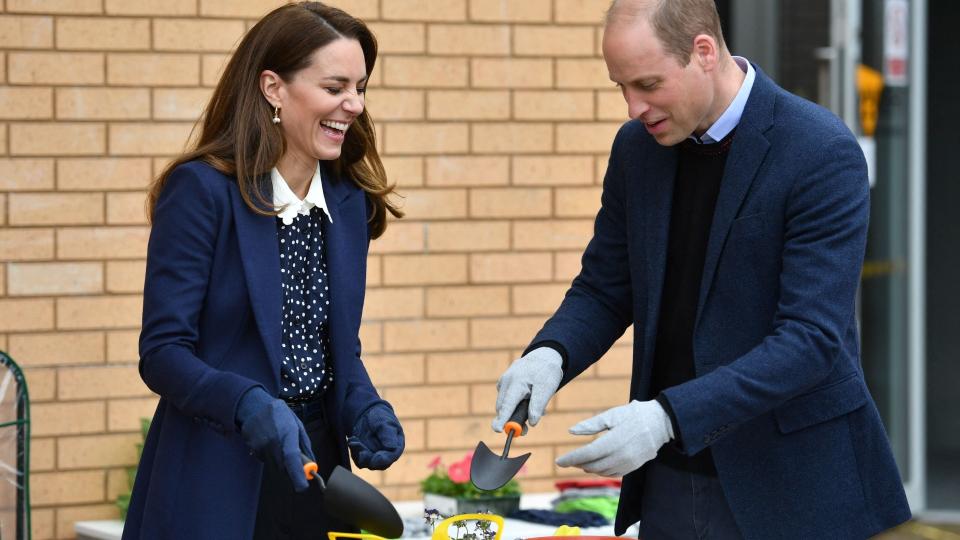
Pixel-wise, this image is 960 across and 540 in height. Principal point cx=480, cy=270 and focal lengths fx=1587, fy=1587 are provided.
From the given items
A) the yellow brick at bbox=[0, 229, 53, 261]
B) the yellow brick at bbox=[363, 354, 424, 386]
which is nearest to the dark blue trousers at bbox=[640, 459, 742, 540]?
the yellow brick at bbox=[363, 354, 424, 386]

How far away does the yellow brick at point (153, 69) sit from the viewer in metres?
5.52

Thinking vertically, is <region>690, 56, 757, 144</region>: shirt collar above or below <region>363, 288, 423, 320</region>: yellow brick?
above

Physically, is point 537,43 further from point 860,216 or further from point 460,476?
point 860,216

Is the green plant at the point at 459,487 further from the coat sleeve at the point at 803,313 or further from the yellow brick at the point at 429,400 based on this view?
the coat sleeve at the point at 803,313

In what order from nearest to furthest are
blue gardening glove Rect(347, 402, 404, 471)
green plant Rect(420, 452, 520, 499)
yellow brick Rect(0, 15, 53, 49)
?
blue gardening glove Rect(347, 402, 404, 471) → green plant Rect(420, 452, 520, 499) → yellow brick Rect(0, 15, 53, 49)

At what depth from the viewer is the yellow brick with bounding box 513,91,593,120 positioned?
19.7 ft

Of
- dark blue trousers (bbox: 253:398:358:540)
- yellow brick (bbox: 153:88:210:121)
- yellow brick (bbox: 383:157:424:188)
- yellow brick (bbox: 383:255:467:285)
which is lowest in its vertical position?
dark blue trousers (bbox: 253:398:358:540)

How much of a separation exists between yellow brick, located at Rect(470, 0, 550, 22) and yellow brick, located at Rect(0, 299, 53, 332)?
6.16 feet

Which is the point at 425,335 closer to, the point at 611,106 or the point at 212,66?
the point at 611,106

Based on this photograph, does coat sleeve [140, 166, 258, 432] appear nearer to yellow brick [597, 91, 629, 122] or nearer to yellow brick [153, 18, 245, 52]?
yellow brick [153, 18, 245, 52]

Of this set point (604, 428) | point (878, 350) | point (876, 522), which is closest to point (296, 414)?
point (604, 428)

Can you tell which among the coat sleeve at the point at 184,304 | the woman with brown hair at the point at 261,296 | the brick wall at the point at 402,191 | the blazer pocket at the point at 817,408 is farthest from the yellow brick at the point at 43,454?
the blazer pocket at the point at 817,408

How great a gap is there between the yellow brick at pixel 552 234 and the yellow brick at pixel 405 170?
43 cm

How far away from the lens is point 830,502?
115 inches
